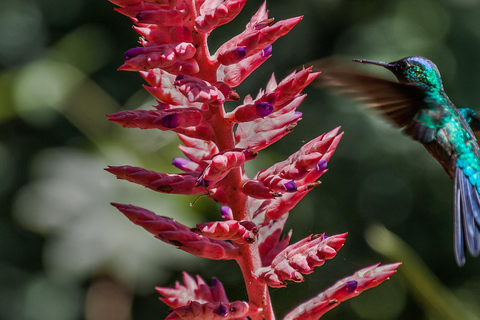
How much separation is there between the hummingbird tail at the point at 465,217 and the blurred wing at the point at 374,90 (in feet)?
0.87

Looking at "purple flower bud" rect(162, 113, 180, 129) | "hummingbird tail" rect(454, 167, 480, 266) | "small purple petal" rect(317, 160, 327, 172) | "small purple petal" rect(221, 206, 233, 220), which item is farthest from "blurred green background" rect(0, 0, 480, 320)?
"purple flower bud" rect(162, 113, 180, 129)

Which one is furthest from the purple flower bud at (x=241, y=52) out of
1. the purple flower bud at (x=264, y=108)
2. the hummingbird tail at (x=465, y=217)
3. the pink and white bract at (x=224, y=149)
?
the hummingbird tail at (x=465, y=217)

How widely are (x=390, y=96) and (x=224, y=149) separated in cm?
64

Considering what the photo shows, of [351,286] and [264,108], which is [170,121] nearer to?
[264,108]

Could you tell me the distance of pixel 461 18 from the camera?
3.73m

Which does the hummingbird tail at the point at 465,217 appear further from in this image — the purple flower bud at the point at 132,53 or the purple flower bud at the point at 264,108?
the purple flower bud at the point at 132,53

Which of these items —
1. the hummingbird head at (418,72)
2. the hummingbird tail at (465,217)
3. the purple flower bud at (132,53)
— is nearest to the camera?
the purple flower bud at (132,53)

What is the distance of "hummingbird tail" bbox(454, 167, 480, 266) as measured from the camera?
1.35 m

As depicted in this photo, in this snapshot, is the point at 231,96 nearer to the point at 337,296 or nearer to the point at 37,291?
the point at 337,296

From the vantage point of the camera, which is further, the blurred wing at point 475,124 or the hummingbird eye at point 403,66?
the blurred wing at point 475,124

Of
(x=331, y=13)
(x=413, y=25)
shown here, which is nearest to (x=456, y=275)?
(x=413, y=25)

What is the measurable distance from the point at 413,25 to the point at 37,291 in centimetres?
322

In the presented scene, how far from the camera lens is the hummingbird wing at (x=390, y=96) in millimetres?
1376

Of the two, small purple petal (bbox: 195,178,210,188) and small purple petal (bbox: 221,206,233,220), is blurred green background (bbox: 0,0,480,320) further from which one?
small purple petal (bbox: 195,178,210,188)
